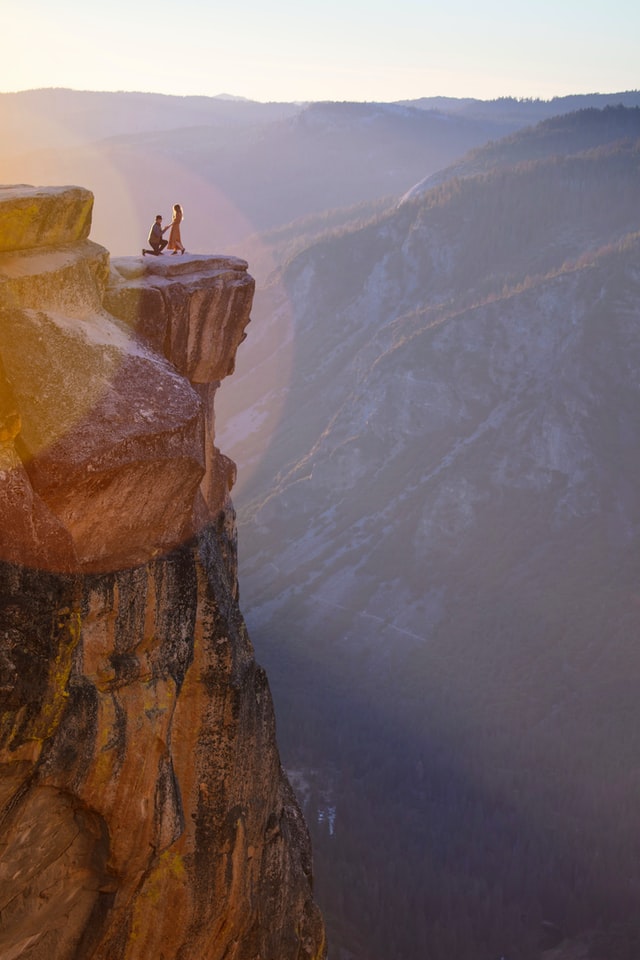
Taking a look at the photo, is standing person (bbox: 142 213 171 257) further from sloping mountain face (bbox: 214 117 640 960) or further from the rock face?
sloping mountain face (bbox: 214 117 640 960)

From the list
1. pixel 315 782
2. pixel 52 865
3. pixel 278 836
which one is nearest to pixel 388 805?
pixel 315 782

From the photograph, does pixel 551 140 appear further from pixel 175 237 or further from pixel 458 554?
pixel 175 237

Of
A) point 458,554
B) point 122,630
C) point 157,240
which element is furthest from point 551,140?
point 122,630

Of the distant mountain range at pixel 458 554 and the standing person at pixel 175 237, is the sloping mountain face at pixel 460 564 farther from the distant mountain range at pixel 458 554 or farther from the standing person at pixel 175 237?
the standing person at pixel 175 237

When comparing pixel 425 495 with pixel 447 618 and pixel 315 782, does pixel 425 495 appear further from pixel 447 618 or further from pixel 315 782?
pixel 315 782

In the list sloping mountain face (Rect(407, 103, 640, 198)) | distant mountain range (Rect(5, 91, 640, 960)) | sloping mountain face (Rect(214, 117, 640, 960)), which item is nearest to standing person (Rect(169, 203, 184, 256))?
distant mountain range (Rect(5, 91, 640, 960))

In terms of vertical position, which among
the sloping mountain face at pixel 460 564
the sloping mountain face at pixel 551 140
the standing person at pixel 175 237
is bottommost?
the sloping mountain face at pixel 460 564

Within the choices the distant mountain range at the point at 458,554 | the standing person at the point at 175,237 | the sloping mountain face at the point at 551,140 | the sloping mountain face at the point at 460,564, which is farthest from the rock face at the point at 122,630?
the sloping mountain face at the point at 551,140
